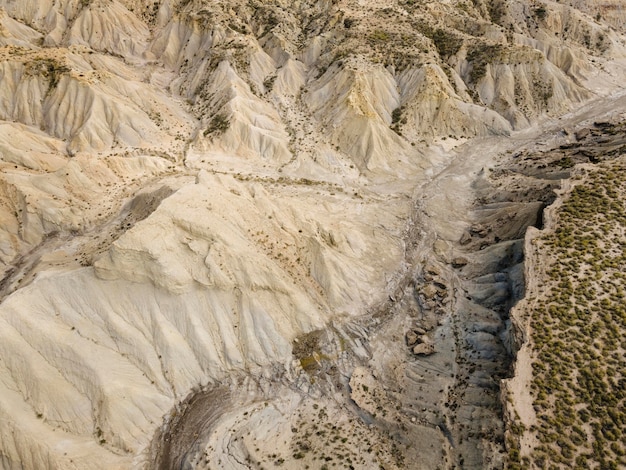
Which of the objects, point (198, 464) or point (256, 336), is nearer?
point (198, 464)

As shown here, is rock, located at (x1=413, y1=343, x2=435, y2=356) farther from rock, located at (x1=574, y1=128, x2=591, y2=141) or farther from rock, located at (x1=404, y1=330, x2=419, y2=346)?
rock, located at (x1=574, y1=128, x2=591, y2=141)

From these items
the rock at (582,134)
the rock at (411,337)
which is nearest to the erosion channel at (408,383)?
the rock at (411,337)

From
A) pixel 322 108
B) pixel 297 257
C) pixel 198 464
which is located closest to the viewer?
pixel 198 464

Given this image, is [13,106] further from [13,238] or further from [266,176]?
[266,176]

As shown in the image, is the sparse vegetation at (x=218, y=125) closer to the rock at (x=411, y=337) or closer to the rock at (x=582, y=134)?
the rock at (x=411, y=337)

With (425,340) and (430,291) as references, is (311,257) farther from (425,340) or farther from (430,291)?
(425,340)

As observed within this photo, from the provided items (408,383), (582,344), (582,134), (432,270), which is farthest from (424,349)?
(582,134)

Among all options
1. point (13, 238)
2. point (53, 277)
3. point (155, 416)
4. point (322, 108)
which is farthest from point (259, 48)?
point (155, 416)
